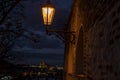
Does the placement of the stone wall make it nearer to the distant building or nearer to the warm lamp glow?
the distant building

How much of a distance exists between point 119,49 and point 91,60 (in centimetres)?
269

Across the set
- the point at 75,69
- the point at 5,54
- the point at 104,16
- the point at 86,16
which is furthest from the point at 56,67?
the point at 104,16

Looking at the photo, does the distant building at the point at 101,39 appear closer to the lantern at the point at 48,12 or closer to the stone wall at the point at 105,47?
the stone wall at the point at 105,47

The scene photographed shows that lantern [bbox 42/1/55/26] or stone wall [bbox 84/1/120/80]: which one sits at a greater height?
lantern [bbox 42/1/55/26]

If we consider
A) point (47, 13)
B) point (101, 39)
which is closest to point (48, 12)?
point (47, 13)

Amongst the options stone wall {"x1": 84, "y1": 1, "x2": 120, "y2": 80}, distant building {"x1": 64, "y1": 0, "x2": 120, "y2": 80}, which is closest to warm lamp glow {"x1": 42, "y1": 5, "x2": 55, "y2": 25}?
distant building {"x1": 64, "y1": 0, "x2": 120, "y2": 80}

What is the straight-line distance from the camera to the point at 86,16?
9055 millimetres

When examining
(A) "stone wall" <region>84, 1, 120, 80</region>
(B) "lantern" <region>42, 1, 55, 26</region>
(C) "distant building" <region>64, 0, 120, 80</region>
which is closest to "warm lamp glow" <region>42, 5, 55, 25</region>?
(B) "lantern" <region>42, 1, 55, 26</region>

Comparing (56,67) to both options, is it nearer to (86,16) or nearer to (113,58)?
(86,16)

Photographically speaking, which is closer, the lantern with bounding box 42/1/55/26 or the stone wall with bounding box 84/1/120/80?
the stone wall with bounding box 84/1/120/80

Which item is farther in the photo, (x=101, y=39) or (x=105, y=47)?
(x=101, y=39)

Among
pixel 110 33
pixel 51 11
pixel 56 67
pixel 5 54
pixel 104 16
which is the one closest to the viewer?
pixel 110 33

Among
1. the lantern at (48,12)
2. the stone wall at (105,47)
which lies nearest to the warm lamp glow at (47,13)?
the lantern at (48,12)

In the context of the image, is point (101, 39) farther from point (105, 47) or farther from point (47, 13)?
point (47, 13)
